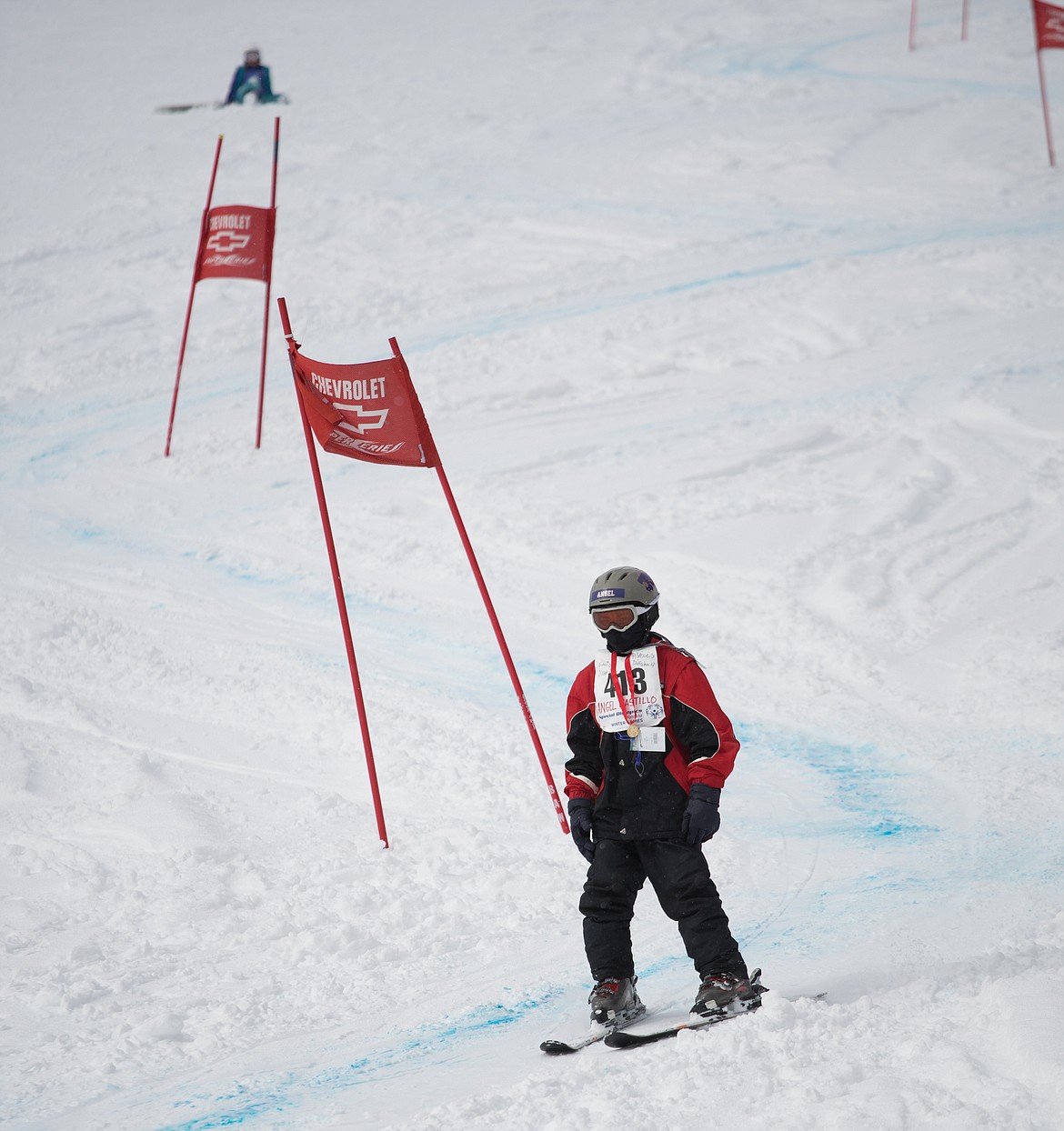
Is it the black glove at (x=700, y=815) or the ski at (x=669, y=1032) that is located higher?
the black glove at (x=700, y=815)

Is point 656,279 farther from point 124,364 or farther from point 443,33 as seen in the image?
point 443,33

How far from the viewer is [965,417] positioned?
8352 millimetres

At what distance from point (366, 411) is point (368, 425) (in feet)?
0.20

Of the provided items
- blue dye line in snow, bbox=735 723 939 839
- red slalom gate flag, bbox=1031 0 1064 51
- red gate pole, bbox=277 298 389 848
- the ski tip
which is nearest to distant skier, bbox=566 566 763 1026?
the ski tip

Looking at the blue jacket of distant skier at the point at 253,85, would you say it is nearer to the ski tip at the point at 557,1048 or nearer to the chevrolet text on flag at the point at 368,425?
the chevrolet text on flag at the point at 368,425

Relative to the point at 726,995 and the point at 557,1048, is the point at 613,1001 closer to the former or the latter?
the point at 557,1048

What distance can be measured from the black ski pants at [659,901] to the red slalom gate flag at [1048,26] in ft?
40.0

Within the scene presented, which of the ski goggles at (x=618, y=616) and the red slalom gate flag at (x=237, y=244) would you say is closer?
the ski goggles at (x=618, y=616)

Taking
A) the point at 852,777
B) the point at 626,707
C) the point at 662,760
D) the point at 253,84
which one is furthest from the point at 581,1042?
the point at 253,84

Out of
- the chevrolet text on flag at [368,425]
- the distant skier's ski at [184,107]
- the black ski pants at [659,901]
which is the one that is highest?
the distant skier's ski at [184,107]

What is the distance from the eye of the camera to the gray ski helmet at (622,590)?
3.35 metres

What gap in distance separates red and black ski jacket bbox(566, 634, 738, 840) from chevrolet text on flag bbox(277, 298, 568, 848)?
1.00m

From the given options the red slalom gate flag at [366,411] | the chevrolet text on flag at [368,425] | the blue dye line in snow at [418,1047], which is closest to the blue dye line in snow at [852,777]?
the blue dye line in snow at [418,1047]

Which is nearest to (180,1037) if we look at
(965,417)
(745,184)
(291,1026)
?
(291,1026)
